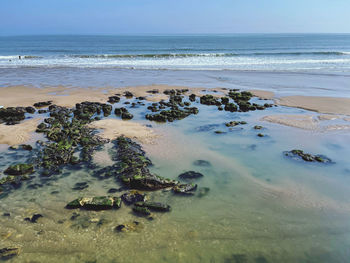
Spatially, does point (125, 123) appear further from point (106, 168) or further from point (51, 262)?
point (51, 262)

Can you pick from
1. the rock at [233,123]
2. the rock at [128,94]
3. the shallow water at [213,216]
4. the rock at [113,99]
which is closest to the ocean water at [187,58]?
the rock at [128,94]

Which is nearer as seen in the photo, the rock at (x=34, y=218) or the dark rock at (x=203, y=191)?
the rock at (x=34, y=218)

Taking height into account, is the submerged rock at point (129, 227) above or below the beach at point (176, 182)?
below

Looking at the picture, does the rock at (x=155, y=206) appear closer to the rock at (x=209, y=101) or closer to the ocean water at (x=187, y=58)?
the rock at (x=209, y=101)

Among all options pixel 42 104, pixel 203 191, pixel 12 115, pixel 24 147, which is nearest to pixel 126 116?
pixel 24 147

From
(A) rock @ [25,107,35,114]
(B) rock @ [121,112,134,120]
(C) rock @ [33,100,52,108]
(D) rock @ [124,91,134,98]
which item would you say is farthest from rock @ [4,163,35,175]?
(D) rock @ [124,91,134,98]

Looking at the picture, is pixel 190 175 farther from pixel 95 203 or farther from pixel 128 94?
pixel 128 94
